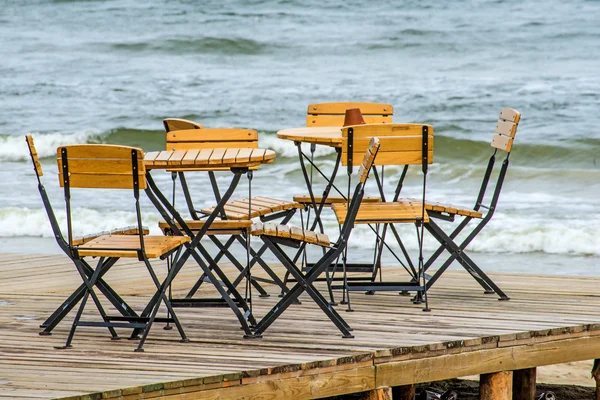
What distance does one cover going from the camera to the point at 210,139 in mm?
5551

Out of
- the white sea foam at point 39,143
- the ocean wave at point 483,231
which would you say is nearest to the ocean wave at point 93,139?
the white sea foam at point 39,143

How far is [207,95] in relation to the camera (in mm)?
20922

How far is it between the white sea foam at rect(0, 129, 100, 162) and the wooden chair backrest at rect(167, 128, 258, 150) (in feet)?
38.5

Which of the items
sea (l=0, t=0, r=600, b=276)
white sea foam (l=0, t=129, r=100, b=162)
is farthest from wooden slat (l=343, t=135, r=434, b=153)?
white sea foam (l=0, t=129, r=100, b=162)

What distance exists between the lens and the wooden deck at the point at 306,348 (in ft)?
13.3

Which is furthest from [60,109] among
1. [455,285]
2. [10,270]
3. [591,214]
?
[455,285]

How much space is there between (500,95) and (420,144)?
1506cm

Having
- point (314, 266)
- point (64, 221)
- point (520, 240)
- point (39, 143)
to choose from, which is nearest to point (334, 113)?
point (314, 266)

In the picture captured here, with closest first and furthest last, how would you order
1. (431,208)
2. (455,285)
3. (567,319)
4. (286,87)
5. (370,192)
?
(567,319) < (431,208) < (455,285) < (370,192) < (286,87)

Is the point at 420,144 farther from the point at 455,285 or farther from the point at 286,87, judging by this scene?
the point at 286,87

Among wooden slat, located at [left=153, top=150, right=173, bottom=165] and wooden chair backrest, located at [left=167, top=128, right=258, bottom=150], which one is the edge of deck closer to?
wooden slat, located at [left=153, top=150, right=173, bottom=165]

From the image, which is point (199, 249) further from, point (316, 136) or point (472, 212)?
point (472, 212)

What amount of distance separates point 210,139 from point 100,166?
4.17 ft

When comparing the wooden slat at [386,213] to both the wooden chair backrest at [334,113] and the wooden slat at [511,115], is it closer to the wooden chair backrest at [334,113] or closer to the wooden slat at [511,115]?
the wooden slat at [511,115]
